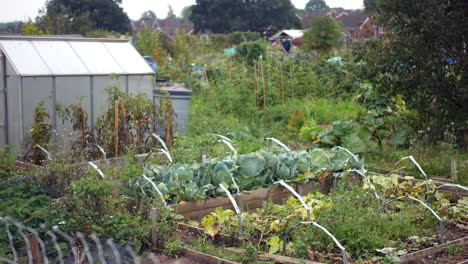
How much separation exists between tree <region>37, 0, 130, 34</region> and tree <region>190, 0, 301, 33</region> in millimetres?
13026

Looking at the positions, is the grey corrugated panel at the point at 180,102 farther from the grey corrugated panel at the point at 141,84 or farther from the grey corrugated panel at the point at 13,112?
the grey corrugated panel at the point at 13,112

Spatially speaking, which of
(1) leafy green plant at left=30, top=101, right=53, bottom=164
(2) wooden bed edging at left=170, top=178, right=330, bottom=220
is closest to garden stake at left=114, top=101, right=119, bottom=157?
(1) leafy green plant at left=30, top=101, right=53, bottom=164

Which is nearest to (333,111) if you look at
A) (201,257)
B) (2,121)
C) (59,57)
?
(59,57)

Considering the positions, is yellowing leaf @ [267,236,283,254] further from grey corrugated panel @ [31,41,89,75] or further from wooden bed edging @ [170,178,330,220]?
grey corrugated panel @ [31,41,89,75]

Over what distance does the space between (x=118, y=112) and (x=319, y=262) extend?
16.4ft

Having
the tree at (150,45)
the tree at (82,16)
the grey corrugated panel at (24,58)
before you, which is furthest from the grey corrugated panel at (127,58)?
the tree at (82,16)

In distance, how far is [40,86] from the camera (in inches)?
376

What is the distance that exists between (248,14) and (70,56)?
52.5 m

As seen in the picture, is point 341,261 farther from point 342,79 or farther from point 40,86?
point 342,79

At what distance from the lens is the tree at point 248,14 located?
61188mm

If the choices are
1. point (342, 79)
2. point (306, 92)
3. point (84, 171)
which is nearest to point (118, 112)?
point (84, 171)

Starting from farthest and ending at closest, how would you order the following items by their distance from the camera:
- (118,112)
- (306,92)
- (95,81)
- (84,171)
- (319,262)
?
(306,92), (95,81), (118,112), (84,171), (319,262)

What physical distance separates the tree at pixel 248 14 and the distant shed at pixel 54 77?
5074 cm

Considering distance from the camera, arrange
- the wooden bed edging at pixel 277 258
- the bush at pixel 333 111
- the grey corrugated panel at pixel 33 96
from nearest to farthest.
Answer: the wooden bed edging at pixel 277 258, the grey corrugated panel at pixel 33 96, the bush at pixel 333 111
